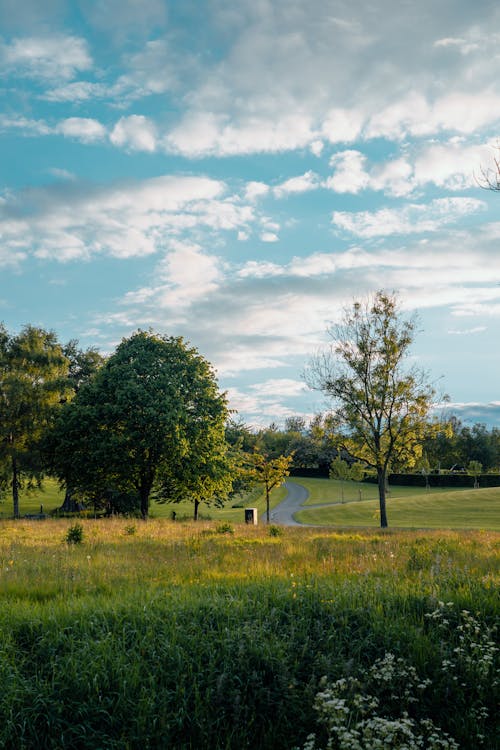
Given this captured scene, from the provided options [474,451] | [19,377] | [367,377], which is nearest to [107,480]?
[19,377]

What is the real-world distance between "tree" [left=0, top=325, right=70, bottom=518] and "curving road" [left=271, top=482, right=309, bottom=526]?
1938 centimetres

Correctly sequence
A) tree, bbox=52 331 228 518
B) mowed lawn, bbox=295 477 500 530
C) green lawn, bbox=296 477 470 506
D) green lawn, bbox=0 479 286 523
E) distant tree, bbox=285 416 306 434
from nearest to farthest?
tree, bbox=52 331 228 518, mowed lawn, bbox=295 477 500 530, green lawn, bbox=0 479 286 523, green lawn, bbox=296 477 470 506, distant tree, bbox=285 416 306 434

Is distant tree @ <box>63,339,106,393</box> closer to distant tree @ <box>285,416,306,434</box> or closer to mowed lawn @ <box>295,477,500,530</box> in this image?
mowed lawn @ <box>295,477,500,530</box>

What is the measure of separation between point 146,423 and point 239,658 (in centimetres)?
2483

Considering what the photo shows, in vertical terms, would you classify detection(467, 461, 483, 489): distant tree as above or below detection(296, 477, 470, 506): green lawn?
above

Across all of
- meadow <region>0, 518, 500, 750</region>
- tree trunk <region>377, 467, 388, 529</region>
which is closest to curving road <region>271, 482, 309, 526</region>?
tree trunk <region>377, 467, 388, 529</region>

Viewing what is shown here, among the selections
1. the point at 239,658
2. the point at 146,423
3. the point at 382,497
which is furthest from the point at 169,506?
the point at 239,658

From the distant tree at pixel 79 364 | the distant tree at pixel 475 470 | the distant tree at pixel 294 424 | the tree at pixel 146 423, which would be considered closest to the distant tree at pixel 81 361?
the distant tree at pixel 79 364

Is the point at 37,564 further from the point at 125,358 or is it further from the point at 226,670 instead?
the point at 125,358

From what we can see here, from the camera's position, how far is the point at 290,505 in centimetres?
6425

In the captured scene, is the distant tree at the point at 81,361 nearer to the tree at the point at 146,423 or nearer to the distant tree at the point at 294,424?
the tree at the point at 146,423

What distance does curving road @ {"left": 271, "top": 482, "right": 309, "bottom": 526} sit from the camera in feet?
162

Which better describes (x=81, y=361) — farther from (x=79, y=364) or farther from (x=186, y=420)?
(x=186, y=420)

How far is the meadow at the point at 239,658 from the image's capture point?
5.46 metres
